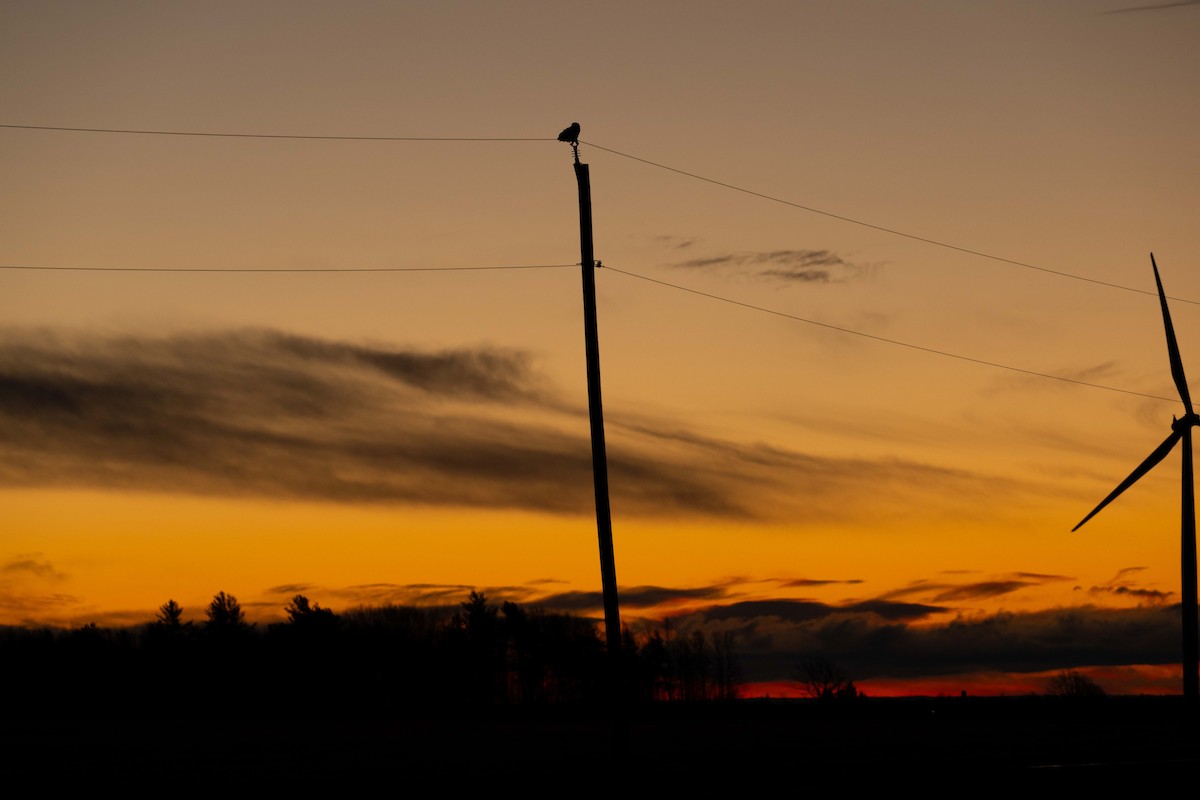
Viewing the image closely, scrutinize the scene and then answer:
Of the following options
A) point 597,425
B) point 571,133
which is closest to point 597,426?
point 597,425

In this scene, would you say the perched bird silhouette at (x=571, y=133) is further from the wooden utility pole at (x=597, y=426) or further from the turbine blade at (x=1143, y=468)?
the turbine blade at (x=1143, y=468)

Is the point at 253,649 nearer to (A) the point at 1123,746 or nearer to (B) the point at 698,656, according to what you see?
(B) the point at 698,656

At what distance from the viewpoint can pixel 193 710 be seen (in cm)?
6944

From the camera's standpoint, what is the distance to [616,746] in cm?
2978

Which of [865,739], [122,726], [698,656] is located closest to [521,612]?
[698,656]

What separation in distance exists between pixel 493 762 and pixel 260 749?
11545 mm

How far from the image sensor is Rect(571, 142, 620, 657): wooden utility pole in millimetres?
30188

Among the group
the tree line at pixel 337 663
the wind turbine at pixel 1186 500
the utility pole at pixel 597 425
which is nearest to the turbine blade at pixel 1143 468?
the wind turbine at pixel 1186 500

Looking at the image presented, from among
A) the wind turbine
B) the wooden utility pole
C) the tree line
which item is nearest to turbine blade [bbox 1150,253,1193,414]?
the wind turbine

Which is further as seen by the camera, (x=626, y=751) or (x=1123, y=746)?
(x=1123, y=746)

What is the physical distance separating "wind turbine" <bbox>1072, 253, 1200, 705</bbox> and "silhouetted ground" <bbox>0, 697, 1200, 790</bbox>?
105 inches

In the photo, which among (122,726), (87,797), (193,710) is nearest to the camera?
(87,797)

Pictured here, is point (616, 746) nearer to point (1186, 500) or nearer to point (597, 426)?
point (597, 426)

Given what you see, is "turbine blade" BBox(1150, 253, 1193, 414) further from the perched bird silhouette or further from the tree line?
the tree line
